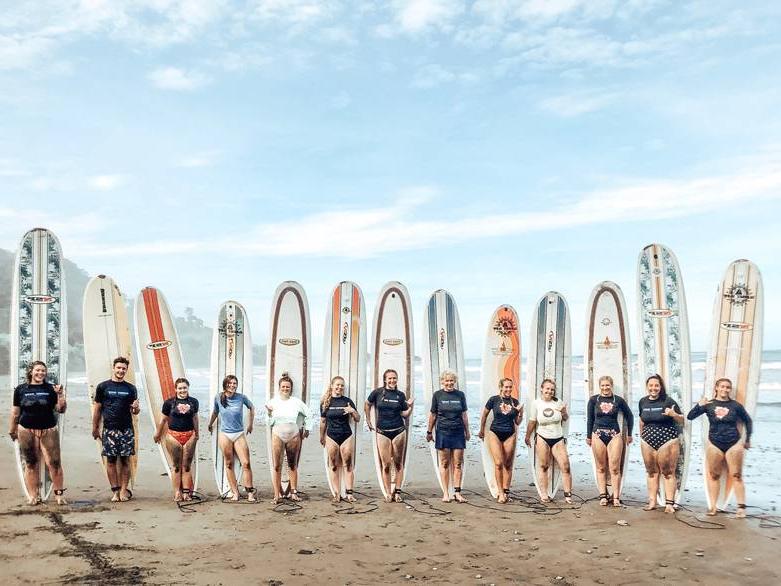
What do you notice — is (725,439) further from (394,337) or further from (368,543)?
(394,337)

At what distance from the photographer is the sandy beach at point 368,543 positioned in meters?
5.30

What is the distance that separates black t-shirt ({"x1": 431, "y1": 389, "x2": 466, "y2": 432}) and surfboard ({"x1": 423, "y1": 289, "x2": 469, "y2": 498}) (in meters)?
1.15

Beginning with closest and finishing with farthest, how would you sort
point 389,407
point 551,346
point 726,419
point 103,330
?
point 726,419, point 389,407, point 103,330, point 551,346

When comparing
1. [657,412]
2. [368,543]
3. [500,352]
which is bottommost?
[368,543]

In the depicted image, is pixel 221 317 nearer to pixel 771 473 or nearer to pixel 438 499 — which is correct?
pixel 438 499

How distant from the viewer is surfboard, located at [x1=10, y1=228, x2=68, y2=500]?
8.24m

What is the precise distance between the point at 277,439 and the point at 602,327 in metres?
4.18

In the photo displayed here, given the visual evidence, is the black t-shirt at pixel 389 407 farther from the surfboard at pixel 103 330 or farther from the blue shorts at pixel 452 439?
the surfboard at pixel 103 330

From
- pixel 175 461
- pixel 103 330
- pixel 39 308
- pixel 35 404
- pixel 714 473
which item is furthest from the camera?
pixel 103 330

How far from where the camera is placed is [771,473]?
981 centimetres

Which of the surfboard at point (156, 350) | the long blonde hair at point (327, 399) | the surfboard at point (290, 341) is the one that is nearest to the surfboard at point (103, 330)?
the surfboard at point (156, 350)

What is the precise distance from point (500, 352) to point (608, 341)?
132 centimetres

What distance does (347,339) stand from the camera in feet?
29.3

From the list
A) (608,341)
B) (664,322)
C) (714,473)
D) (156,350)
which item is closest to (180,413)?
(156,350)
